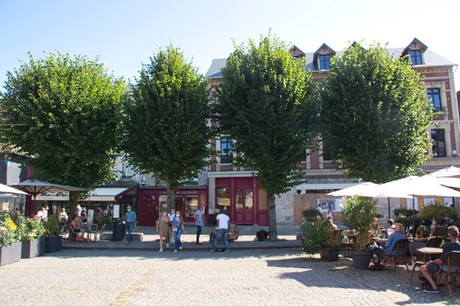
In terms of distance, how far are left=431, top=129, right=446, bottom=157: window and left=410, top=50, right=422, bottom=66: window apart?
5.29 metres

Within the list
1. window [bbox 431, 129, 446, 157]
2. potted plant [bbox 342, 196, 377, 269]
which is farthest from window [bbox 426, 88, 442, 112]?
potted plant [bbox 342, 196, 377, 269]

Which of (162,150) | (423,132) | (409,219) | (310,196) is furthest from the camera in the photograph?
(310,196)

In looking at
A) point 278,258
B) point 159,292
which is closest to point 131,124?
point 278,258

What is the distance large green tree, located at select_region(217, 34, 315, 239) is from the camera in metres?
17.8

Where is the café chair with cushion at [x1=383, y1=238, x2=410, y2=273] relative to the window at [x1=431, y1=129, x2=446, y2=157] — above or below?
below

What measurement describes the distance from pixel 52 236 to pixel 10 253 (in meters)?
3.34

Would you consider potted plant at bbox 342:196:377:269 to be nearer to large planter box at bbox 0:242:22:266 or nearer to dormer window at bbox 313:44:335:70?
large planter box at bbox 0:242:22:266

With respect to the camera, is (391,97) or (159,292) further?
(391,97)

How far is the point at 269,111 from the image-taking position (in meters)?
17.7

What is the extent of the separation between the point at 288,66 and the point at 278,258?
9452 millimetres

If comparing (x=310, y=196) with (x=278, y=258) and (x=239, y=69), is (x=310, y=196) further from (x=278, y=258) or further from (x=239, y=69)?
(x=278, y=258)

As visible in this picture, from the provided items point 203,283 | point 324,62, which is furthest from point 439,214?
point 324,62

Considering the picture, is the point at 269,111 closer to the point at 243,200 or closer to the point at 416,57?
the point at 243,200

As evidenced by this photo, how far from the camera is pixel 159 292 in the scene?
786 cm
